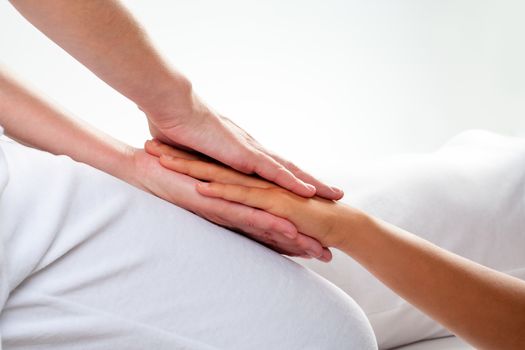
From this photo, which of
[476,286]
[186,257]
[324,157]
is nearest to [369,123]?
[324,157]

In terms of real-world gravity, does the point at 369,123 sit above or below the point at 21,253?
below

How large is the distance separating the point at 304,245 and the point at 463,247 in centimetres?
50

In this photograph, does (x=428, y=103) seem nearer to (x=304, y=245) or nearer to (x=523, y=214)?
(x=523, y=214)

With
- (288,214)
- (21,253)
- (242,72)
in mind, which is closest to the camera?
(21,253)

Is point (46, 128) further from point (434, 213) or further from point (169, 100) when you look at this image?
point (434, 213)

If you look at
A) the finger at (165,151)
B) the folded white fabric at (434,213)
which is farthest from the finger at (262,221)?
the folded white fabric at (434,213)

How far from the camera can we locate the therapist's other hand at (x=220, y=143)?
0.98 metres

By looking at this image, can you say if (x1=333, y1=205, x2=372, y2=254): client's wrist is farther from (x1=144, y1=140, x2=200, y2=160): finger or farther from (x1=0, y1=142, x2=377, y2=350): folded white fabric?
(x1=144, y1=140, x2=200, y2=160): finger

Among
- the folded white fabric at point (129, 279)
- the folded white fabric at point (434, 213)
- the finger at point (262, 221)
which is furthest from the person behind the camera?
the folded white fabric at point (434, 213)

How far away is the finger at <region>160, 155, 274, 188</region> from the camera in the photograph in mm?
1008

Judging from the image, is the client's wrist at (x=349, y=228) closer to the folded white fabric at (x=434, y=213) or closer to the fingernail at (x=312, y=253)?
the fingernail at (x=312, y=253)

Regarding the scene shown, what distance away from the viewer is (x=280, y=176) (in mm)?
1012

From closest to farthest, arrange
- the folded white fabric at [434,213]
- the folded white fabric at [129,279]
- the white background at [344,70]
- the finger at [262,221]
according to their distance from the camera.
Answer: the folded white fabric at [129,279]
the finger at [262,221]
the folded white fabric at [434,213]
the white background at [344,70]

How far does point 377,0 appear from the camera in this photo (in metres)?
2.77
